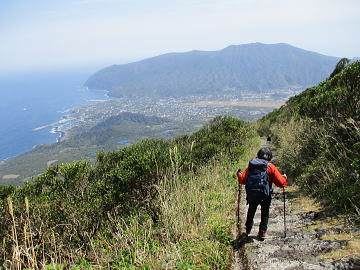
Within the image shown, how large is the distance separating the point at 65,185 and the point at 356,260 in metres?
11.8

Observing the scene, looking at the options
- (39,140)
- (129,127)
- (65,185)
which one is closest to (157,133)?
(129,127)

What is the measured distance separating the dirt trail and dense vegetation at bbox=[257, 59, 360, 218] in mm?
429

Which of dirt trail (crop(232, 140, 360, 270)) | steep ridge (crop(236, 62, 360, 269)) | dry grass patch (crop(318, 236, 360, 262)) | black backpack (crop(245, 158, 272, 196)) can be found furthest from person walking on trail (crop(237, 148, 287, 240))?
dry grass patch (crop(318, 236, 360, 262))

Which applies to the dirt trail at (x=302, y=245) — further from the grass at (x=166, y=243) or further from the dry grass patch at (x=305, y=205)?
the grass at (x=166, y=243)

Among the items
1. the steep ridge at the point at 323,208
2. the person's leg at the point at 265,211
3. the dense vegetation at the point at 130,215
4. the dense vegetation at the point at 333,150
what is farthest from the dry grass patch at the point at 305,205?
the dense vegetation at the point at 130,215

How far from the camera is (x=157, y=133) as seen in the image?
563 ft

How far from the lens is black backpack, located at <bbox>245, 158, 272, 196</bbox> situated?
418 centimetres

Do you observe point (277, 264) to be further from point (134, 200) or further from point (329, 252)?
point (134, 200)

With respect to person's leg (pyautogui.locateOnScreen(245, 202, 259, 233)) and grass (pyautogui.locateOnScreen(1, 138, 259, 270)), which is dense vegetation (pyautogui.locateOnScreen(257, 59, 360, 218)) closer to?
person's leg (pyautogui.locateOnScreen(245, 202, 259, 233))

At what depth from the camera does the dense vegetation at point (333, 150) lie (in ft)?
15.5

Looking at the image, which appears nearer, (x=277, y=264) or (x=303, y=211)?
(x=277, y=264)

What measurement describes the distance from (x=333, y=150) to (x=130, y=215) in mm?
5447

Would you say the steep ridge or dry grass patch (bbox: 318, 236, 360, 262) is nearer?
dry grass patch (bbox: 318, 236, 360, 262)

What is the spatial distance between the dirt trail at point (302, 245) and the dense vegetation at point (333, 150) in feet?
1.41
